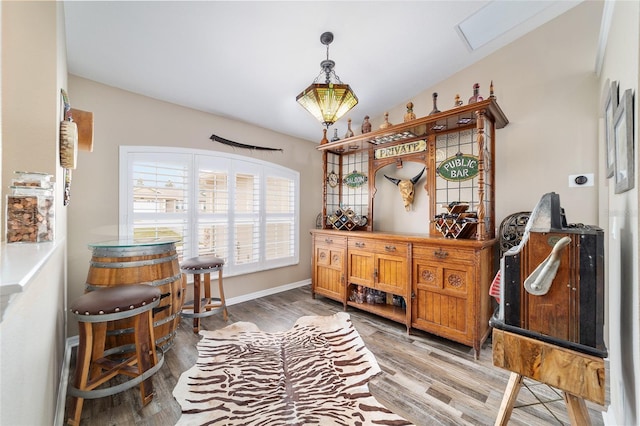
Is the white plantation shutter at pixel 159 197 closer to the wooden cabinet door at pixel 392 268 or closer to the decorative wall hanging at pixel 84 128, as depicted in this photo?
the decorative wall hanging at pixel 84 128

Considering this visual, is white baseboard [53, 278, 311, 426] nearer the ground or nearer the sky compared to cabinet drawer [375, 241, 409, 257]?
nearer the ground

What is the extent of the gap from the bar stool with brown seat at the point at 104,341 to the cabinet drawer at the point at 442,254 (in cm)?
235

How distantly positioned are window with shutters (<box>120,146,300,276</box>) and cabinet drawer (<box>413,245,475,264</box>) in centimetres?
222

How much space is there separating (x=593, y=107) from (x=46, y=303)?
14.0 feet

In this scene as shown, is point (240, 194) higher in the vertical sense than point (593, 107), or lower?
lower

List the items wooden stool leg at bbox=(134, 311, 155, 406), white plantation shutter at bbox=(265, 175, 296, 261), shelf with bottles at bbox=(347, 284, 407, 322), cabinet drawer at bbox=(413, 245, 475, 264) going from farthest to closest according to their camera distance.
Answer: white plantation shutter at bbox=(265, 175, 296, 261) < shelf with bottles at bbox=(347, 284, 407, 322) < cabinet drawer at bbox=(413, 245, 475, 264) < wooden stool leg at bbox=(134, 311, 155, 406)

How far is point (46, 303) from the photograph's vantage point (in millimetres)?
1185

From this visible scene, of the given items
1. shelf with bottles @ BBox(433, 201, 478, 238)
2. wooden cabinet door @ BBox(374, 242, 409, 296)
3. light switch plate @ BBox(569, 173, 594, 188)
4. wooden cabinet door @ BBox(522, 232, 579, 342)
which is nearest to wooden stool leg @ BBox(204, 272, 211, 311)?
wooden cabinet door @ BBox(374, 242, 409, 296)

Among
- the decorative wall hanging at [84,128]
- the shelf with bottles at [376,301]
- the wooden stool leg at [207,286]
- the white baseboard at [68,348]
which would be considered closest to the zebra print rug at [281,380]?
the wooden stool leg at [207,286]

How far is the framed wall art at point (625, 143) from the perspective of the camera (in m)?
1.09

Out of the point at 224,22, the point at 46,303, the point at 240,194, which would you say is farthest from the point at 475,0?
the point at 46,303

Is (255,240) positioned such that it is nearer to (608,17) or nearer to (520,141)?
(520,141)

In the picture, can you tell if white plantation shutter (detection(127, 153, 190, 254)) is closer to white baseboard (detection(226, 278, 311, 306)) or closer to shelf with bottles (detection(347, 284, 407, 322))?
white baseboard (detection(226, 278, 311, 306))

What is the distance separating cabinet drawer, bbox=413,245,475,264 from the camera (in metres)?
2.34
